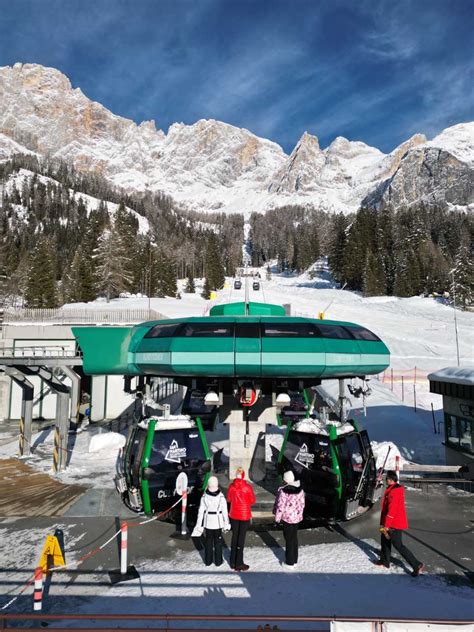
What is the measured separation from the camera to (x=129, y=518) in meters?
10.9

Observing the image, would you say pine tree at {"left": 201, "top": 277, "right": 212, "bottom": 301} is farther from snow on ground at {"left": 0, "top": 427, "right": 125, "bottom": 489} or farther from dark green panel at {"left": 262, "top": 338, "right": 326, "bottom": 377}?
dark green panel at {"left": 262, "top": 338, "right": 326, "bottom": 377}

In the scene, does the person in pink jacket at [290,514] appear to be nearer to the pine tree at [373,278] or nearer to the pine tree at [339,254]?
the pine tree at [373,278]

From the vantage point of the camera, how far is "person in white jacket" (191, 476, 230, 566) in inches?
313

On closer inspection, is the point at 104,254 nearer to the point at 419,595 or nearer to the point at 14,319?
the point at 14,319

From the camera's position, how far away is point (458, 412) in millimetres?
14398

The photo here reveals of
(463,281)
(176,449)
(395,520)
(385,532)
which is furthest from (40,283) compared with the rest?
(463,281)

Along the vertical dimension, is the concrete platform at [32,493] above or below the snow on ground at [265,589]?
below

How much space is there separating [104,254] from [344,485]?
64.1 metres

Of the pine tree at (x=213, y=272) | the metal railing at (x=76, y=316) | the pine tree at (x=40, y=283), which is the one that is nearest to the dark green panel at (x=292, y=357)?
the metal railing at (x=76, y=316)

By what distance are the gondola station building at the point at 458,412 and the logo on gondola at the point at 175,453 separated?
9.64m

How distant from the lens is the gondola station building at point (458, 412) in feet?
45.2

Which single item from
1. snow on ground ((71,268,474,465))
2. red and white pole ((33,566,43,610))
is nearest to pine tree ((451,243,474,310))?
snow on ground ((71,268,474,465))

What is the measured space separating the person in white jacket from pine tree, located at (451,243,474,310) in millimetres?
69031

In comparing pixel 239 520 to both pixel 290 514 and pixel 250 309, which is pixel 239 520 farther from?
pixel 250 309
